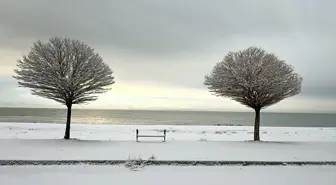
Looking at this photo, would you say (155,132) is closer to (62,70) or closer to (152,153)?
(62,70)

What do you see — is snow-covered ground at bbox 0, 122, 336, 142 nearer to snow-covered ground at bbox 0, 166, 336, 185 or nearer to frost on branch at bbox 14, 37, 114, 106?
frost on branch at bbox 14, 37, 114, 106

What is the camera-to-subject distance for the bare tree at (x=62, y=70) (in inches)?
829

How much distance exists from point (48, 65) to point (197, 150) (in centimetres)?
1157

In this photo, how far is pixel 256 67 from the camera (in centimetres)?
2317

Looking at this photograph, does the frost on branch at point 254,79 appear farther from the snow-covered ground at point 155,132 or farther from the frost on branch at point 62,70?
the frost on branch at point 62,70

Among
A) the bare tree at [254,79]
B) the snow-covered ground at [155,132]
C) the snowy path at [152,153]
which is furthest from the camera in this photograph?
the snow-covered ground at [155,132]

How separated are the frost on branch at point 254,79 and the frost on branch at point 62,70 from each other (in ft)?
29.4

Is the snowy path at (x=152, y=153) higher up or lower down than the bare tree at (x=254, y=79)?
lower down

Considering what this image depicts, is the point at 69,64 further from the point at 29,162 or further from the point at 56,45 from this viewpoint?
the point at 29,162

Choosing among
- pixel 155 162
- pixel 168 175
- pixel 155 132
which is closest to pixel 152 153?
pixel 155 162

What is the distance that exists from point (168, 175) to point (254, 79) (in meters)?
13.5

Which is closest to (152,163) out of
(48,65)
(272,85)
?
(48,65)

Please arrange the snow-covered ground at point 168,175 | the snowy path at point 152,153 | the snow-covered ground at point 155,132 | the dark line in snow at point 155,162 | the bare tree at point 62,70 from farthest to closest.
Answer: the snow-covered ground at point 155,132 → the bare tree at point 62,70 → the snowy path at point 152,153 → the dark line in snow at point 155,162 → the snow-covered ground at point 168,175

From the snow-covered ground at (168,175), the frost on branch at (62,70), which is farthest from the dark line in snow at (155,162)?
the frost on branch at (62,70)
